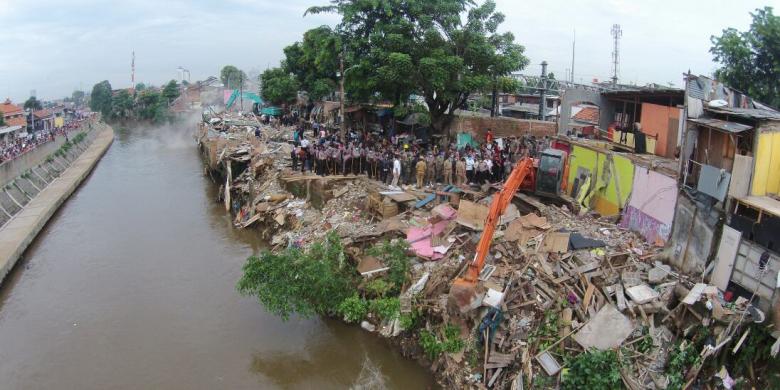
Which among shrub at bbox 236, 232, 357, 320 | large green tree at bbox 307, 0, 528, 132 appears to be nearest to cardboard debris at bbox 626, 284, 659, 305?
shrub at bbox 236, 232, 357, 320

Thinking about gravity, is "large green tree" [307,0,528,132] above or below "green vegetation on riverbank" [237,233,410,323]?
above

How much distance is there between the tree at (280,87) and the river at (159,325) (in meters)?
20.9

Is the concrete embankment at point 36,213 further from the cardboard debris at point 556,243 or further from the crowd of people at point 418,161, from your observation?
the cardboard debris at point 556,243

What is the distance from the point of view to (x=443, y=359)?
11.8 metres

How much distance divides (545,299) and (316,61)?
18.2 m

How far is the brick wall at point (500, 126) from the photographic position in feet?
81.9

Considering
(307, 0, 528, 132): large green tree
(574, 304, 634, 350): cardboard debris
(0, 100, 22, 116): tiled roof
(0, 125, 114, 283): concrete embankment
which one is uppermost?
(307, 0, 528, 132): large green tree

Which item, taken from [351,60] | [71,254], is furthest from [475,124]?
[71,254]

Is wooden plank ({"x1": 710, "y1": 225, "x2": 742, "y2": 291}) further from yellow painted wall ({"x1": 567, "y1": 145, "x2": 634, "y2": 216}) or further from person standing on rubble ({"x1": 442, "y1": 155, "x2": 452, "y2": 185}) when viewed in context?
person standing on rubble ({"x1": 442, "y1": 155, "x2": 452, "y2": 185})

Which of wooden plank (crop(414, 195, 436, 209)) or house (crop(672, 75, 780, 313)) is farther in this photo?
wooden plank (crop(414, 195, 436, 209))

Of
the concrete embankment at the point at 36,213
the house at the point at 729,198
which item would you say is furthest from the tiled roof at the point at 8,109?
the house at the point at 729,198

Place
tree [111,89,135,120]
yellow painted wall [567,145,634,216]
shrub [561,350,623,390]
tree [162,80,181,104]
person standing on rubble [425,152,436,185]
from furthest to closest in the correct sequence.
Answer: tree [111,89,135,120], tree [162,80,181,104], person standing on rubble [425,152,436,185], yellow painted wall [567,145,634,216], shrub [561,350,623,390]

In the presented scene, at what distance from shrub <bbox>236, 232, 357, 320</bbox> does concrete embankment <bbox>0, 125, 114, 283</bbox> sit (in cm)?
1017

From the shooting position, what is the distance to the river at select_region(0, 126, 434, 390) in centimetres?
1249
